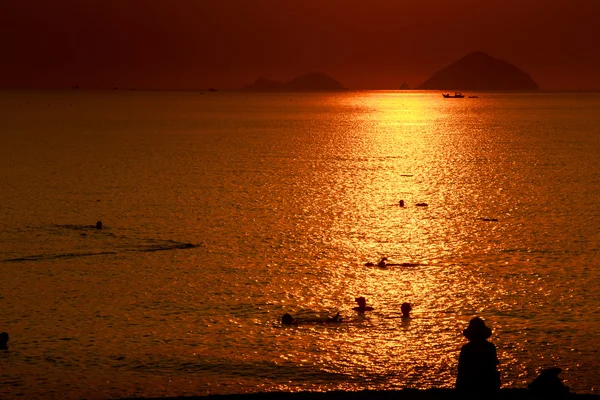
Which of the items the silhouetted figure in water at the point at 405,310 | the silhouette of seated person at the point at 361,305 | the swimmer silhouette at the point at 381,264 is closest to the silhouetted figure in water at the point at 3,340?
the silhouette of seated person at the point at 361,305

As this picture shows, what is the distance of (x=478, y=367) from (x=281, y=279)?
12032 millimetres

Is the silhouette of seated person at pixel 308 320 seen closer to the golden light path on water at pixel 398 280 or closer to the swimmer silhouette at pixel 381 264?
the golden light path on water at pixel 398 280

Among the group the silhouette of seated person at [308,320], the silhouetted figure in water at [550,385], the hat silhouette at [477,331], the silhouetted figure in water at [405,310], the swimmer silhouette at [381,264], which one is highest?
the hat silhouette at [477,331]

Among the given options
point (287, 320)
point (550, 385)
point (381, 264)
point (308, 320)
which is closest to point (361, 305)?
point (308, 320)

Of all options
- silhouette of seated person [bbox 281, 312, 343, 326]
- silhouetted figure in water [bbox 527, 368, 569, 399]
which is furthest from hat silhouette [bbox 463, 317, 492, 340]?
silhouette of seated person [bbox 281, 312, 343, 326]

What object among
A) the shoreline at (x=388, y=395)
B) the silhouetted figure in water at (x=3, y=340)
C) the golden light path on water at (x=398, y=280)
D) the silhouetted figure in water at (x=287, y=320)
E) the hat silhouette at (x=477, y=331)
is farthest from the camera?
the silhouetted figure in water at (x=287, y=320)

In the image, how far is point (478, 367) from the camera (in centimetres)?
985

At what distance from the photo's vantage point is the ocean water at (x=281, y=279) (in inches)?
586

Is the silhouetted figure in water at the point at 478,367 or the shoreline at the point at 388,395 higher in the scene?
the silhouetted figure in water at the point at 478,367

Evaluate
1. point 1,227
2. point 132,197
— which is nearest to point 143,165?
point 132,197

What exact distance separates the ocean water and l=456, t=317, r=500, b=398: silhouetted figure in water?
3.99 m

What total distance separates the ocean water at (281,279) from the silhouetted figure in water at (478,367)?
3.99m

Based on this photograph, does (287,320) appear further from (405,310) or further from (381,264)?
(381,264)

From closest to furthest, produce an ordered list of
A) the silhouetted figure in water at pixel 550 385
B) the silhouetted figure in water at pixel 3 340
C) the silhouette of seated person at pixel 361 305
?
the silhouetted figure in water at pixel 550 385
the silhouetted figure in water at pixel 3 340
the silhouette of seated person at pixel 361 305
